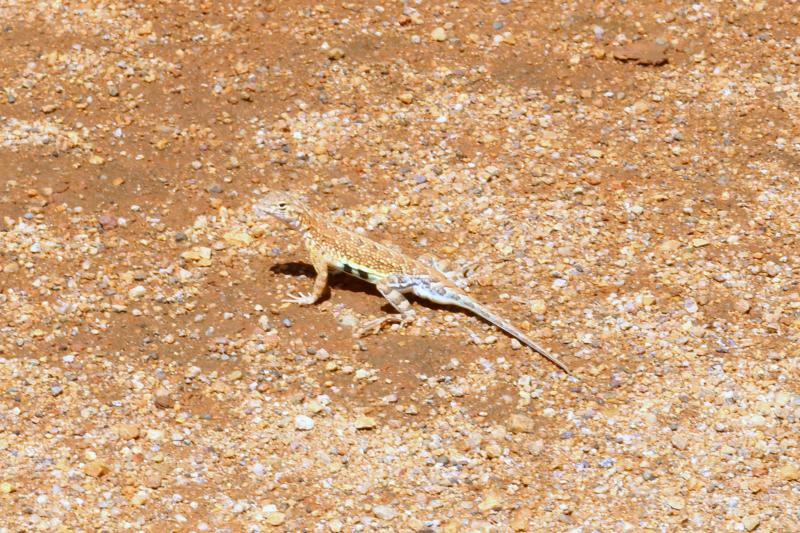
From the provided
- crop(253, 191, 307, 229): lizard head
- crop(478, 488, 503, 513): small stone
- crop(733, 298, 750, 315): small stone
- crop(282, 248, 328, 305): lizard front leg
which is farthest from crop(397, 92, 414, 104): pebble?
crop(478, 488, 503, 513): small stone

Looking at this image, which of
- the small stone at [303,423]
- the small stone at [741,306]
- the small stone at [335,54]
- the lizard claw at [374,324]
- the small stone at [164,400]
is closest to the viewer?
the small stone at [303,423]

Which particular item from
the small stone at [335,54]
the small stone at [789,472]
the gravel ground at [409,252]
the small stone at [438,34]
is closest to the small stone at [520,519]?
the gravel ground at [409,252]

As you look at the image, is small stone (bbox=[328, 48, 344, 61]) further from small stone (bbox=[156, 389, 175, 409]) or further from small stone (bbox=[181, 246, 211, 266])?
small stone (bbox=[156, 389, 175, 409])

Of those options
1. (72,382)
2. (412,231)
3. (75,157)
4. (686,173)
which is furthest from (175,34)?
(686,173)

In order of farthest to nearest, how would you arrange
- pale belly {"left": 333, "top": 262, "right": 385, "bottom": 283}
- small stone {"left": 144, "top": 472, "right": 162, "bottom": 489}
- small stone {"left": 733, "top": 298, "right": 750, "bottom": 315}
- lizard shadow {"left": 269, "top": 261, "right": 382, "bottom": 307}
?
lizard shadow {"left": 269, "top": 261, "right": 382, "bottom": 307} → small stone {"left": 733, "top": 298, "right": 750, "bottom": 315} → pale belly {"left": 333, "top": 262, "right": 385, "bottom": 283} → small stone {"left": 144, "top": 472, "right": 162, "bottom": 489}

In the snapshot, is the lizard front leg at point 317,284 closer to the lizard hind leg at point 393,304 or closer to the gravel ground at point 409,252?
the gravel ground at point 409,252

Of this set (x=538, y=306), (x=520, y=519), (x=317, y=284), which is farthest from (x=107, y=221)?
(x=520, y=519)

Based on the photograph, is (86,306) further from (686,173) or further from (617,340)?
(686,173)
